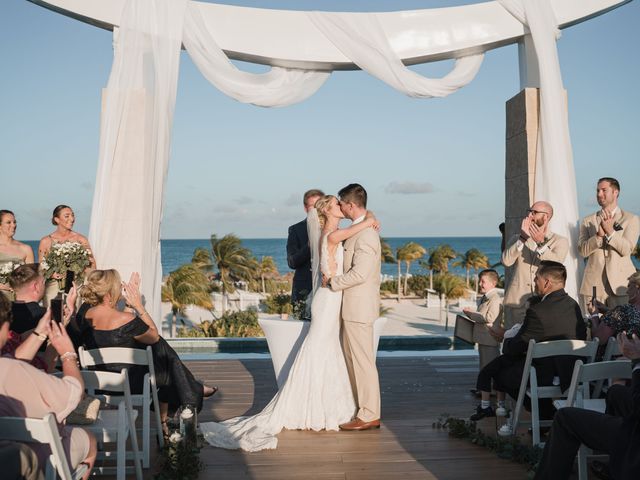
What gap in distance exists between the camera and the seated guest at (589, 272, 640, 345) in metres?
2.63

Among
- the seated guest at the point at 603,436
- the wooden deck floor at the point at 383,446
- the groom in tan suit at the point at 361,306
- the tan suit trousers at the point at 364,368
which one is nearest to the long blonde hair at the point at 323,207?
the groom in tan suit at the point at 361,306

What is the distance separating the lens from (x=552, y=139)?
216 inches

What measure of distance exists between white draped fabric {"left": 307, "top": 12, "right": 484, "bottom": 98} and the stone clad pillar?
89 cm

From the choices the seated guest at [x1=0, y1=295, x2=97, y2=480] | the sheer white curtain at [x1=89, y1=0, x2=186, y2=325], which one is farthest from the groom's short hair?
the seated guest at [x1=0, y1=295, x2=97, y2=480]

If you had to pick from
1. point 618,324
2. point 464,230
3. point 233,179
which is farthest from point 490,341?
point 464,230

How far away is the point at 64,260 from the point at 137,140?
1.17 metres

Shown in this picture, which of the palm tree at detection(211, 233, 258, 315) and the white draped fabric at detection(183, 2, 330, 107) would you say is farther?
the palm tree at detection(211, 233, 258, 315)

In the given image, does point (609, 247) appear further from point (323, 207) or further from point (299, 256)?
point (299, 256)

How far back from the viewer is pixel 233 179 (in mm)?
63438

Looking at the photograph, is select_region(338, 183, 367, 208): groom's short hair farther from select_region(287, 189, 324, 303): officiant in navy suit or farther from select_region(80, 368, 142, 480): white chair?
select_region(80, 368, 142, 480): white chair

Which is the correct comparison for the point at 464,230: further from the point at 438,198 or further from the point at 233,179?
the point at 233,179

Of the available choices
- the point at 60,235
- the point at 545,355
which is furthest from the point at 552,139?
the point at 60,235

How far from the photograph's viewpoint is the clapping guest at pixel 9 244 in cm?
579

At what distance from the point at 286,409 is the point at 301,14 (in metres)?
3.40
